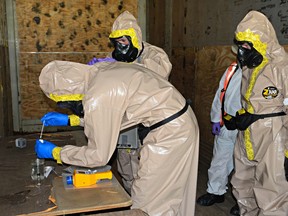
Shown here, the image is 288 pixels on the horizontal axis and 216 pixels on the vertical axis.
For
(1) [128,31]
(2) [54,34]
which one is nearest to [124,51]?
(1) [128,31]

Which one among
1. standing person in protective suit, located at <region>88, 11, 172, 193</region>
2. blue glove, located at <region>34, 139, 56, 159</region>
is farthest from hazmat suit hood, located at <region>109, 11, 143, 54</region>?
blue glove, located at <region>34, 139, 56, 159</region>

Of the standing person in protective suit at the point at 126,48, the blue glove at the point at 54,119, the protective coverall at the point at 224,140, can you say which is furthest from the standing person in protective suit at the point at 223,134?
the blue glove at the point at 54,119

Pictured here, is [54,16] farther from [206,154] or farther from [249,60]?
[249,60]

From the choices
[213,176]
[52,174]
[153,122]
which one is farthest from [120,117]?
[213,176]

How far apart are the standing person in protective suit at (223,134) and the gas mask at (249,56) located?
467 millimetres

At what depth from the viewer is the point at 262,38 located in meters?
2.35

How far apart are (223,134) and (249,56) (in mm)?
888

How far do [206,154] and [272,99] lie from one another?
6.53 feet

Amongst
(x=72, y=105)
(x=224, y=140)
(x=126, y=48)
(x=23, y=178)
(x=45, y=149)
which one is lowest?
(x=224, y=140)

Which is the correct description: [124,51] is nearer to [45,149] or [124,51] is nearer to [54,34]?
[45,149]

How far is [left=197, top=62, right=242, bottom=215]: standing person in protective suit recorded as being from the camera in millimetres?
2934

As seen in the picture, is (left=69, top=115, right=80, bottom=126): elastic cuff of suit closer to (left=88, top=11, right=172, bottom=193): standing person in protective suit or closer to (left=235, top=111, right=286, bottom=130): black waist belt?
(left=88, top=11, right=172, bottom=193): standing person in protective suit

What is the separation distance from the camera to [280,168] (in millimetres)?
2332

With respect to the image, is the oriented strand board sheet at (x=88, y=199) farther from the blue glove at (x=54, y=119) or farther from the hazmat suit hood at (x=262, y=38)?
the hazmat suit hood at (x=262, y=38)
